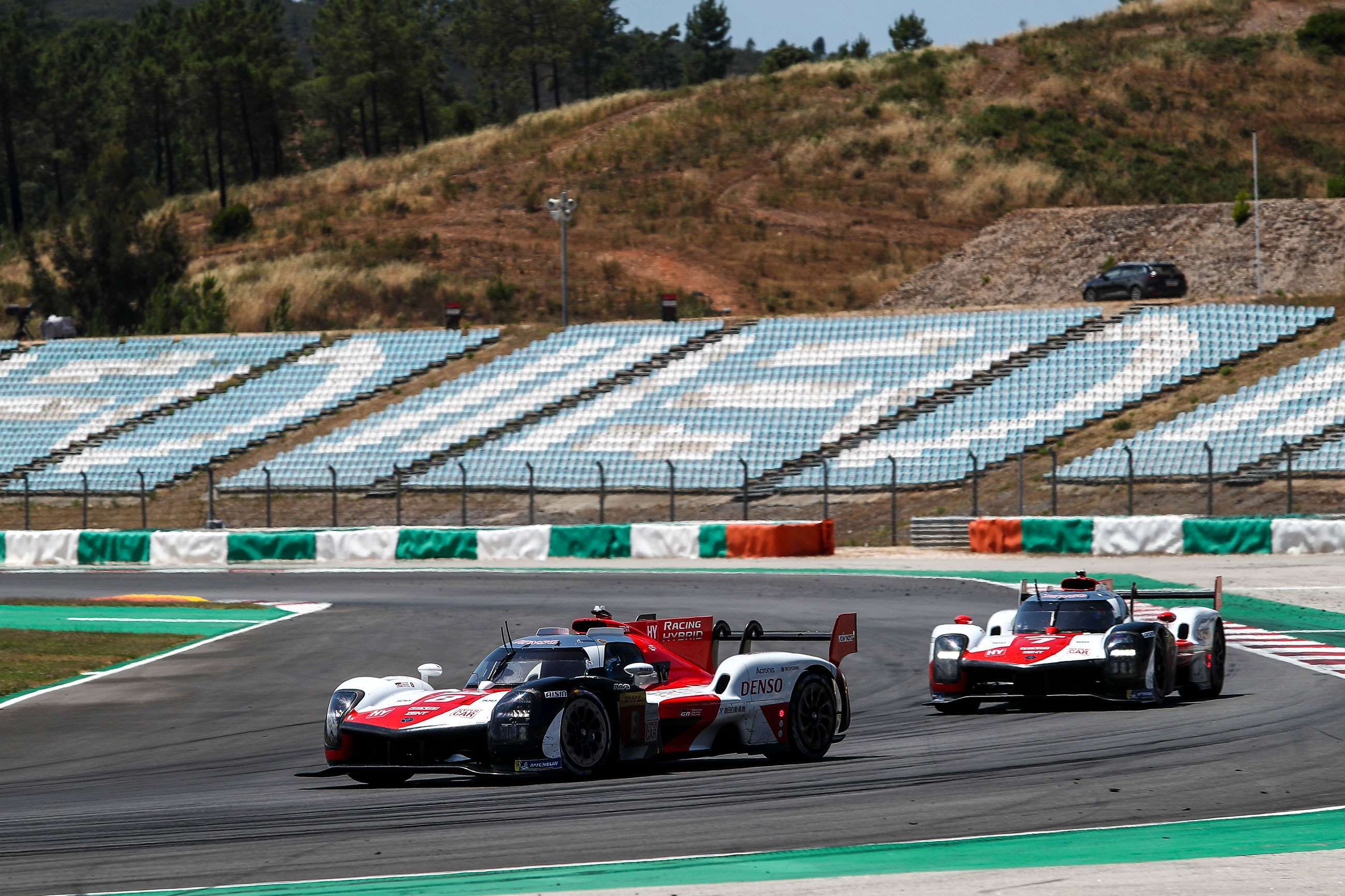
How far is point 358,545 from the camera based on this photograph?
42.5 metres

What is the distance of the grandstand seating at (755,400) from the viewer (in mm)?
49062

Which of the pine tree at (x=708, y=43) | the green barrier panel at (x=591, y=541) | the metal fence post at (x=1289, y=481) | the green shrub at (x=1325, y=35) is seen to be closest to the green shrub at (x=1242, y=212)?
the green shrub at (x=1325, y=35)

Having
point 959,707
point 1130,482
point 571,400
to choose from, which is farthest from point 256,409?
point 959,707

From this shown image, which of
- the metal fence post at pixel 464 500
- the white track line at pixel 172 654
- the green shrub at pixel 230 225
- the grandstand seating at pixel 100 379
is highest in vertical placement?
the green shrub at pixel 230 225

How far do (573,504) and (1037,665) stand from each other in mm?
31700

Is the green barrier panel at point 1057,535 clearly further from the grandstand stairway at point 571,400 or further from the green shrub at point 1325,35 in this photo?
the green shrub at point 1325,35

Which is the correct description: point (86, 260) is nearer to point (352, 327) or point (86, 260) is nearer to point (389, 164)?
point (352, 327)

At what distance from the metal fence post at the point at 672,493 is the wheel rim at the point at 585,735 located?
2951 cm

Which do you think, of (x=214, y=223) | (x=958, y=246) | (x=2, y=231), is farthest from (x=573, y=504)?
(x=2, y=231)

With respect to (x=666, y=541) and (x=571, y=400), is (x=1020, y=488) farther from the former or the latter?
(x=571, y=400)

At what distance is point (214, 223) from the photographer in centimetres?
9700

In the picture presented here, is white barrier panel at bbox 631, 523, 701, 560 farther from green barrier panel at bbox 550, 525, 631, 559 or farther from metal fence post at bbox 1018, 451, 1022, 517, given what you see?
metal fence post at bbox 1018, 451, 1022, 517

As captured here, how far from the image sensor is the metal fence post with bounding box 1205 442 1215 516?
3769 centimetres

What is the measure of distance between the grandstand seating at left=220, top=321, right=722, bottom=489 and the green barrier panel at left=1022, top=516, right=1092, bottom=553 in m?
21.3
